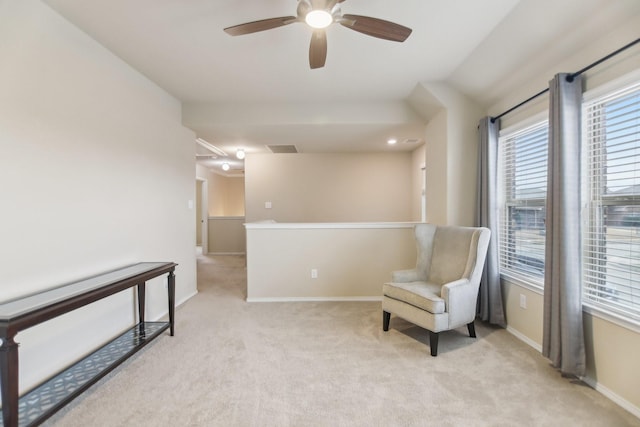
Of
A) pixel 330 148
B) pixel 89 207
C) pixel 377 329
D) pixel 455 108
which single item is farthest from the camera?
pixel 330 148

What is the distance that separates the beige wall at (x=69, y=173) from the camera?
65.0 inches

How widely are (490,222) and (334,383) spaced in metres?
2.13

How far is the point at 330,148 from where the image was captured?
5.02 m

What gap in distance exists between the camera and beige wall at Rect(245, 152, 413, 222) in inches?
215

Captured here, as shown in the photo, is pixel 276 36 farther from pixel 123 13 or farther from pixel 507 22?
pixel 507 22

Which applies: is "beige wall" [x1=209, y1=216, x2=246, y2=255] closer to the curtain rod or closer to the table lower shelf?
the table lower shelf

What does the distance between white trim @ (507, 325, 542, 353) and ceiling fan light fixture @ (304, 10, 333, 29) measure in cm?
295

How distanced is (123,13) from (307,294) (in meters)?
3.23

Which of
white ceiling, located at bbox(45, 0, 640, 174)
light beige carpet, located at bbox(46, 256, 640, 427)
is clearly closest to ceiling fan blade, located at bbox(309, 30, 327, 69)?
white ceiling, located at bbox(45, 0, 640, 174)

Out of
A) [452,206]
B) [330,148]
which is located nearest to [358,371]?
[452,206]

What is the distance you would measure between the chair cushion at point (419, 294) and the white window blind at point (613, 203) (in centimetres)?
97

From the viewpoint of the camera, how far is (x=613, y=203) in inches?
69.6

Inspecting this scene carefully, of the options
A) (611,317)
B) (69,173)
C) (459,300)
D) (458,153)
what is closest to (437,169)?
(458,153)

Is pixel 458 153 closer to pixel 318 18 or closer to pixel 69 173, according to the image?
pixel 318 18
